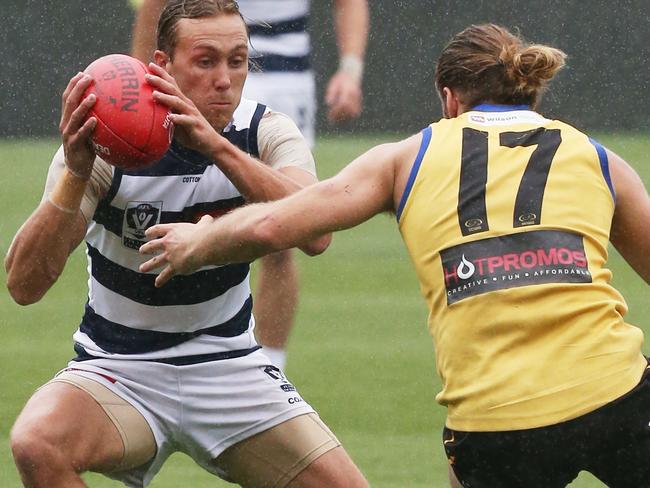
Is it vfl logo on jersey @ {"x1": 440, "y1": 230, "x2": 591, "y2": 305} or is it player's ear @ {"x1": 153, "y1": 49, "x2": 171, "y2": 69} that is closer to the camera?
vfl logo on jersey @ {"x1": 440, "y1": 230, "x2": 591, "y2": 305}

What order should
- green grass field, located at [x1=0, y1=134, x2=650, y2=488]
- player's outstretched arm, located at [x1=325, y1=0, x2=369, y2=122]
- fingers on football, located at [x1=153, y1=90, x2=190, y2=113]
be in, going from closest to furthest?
fingers on football, located at [x1=153, y1=90, x2=190, y2=113] → green grass field, located at [x1=0, y1=134, x2=650, y2=488] → player's outstretched arm, located at [x1=325, y1=0, x2=369, y2=122]

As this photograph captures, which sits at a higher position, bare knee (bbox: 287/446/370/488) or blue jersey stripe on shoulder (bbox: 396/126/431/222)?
blue jersey stripe on shoulder (bbox: 396/126/431/222)

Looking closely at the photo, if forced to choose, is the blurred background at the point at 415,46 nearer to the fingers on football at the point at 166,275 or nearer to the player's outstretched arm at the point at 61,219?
the player's outstretched arm at the point at 61,219

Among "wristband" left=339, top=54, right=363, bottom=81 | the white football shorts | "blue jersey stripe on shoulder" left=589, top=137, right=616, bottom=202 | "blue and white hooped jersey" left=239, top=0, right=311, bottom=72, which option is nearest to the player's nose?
the white football shorts

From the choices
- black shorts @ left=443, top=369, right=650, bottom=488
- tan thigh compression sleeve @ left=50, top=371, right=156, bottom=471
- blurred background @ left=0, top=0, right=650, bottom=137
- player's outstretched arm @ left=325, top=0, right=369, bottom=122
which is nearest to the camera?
black shorts @ left=443, top=369, right=650, bottom=488

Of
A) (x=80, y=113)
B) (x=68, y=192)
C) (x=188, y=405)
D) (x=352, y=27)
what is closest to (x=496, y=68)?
(x=80, y=113)

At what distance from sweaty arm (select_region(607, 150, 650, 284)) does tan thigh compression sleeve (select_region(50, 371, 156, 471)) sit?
1.56 meters

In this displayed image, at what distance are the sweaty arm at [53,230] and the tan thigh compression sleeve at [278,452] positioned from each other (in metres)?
0.81

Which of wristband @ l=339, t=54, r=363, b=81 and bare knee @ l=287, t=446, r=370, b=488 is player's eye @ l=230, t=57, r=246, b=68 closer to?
bare knee @ l=287, t=446, r=370, b=488

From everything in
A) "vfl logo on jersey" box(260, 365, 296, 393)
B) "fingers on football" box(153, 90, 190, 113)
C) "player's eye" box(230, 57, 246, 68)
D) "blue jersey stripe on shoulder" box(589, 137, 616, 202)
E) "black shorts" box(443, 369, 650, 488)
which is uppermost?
"player's eye" box(230, 57, 246, 68)

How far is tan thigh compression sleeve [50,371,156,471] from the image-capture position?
4.23 meters

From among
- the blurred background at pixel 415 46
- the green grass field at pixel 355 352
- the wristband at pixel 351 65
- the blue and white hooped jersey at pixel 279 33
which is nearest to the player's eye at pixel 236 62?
the green grass field at pixel 355 352

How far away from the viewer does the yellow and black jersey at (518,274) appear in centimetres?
356

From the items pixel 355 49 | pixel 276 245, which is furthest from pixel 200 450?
pixel 355 49
